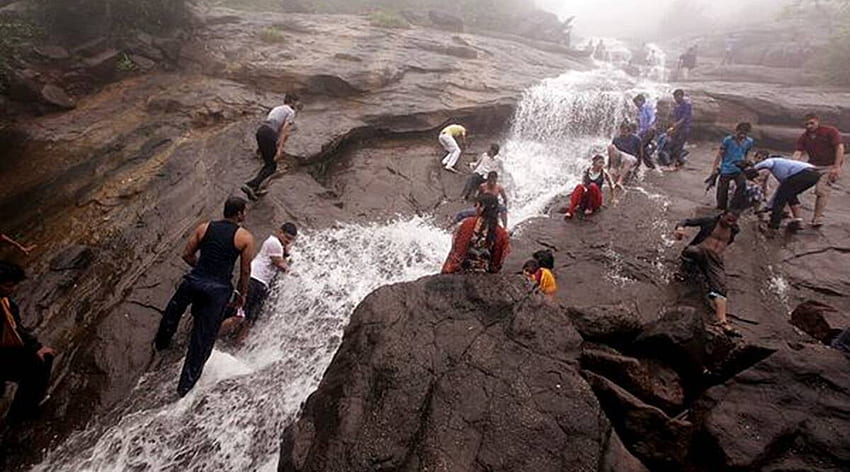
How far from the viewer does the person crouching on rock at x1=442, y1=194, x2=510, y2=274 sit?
16.9 ft

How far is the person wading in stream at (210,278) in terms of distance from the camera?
476 centimetres

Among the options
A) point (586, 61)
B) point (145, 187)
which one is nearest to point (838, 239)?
point (145, 187)

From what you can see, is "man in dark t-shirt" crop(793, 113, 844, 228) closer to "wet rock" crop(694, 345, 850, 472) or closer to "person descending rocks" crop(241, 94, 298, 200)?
"wet rock" crop(694, 345, 850, 472)

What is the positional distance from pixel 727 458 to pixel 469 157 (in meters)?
9.60

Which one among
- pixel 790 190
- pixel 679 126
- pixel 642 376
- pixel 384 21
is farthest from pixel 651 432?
pixel 384 21

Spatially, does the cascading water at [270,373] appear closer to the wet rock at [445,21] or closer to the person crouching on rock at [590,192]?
the person crouching on rock at [590,192]

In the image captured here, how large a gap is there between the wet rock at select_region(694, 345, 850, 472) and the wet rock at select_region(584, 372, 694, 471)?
18 centimetres

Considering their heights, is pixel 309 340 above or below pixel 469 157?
below

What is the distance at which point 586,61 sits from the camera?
23.5 metres

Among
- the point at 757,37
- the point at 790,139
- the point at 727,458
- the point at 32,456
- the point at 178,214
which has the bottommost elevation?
the point at 32,456

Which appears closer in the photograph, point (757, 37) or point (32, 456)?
point (32, 456)

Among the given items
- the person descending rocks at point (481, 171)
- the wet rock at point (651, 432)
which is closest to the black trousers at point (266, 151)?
the person descending rocks at point (481, 171)

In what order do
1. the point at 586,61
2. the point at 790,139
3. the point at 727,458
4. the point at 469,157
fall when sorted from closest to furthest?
the point at 727,458
the point at 469,157
the point at 790,139
the point at 586,61

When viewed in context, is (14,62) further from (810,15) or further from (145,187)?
(810,15)
